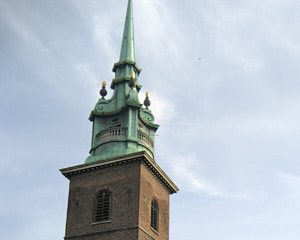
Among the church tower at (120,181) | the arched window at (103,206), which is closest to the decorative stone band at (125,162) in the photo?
the church tower at (120,181)

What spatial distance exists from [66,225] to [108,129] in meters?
7.65

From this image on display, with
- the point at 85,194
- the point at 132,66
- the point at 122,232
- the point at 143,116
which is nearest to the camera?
the point at 122,232

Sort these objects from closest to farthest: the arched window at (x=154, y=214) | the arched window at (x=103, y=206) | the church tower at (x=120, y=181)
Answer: the church tower at (x=120, y=181), the arched window at (x=103, y=206), the arched window at (x=154, y=214)

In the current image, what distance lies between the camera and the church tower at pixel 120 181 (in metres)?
36.1

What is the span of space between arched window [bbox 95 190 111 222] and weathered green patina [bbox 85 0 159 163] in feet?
9.55

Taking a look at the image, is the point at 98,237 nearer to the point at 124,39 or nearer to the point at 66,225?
the point at 66,225

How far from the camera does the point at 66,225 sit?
37.4 meters

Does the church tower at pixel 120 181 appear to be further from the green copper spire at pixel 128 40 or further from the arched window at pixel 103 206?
the green copper spire at pixel 128 40

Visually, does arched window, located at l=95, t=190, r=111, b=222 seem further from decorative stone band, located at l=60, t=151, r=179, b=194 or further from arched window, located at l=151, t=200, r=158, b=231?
arched window, located at l=151, t=200, r=158, b=231

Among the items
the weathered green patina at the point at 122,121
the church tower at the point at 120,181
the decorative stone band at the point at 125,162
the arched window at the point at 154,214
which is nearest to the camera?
the church tower at the point at 120,181

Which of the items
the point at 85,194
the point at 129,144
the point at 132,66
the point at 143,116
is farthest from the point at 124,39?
the point at 85,194

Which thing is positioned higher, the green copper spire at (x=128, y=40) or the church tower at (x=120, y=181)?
the green copper spire at (x=128, y=40)

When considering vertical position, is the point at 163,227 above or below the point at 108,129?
below

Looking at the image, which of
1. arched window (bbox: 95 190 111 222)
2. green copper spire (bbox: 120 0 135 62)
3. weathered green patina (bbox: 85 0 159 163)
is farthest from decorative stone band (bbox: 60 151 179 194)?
green copper spire (bbox: 120 0 135 62)
